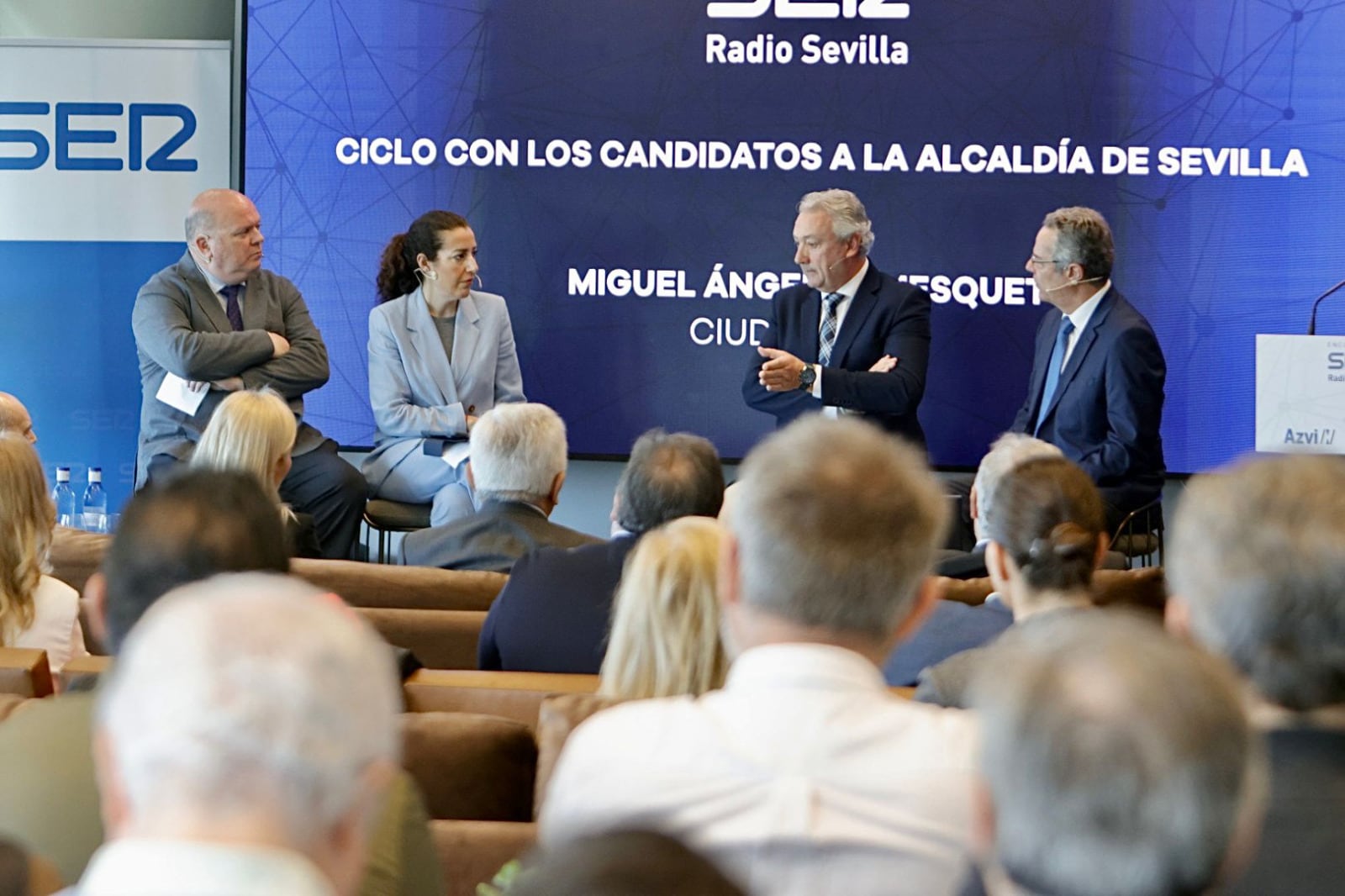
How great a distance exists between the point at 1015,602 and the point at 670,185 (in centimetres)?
404

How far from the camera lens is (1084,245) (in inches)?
219

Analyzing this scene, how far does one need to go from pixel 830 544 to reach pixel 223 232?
4618mm

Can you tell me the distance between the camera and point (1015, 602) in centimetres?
273

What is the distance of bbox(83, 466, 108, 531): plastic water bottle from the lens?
6500mm

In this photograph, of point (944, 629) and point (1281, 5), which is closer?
point (944, 629)

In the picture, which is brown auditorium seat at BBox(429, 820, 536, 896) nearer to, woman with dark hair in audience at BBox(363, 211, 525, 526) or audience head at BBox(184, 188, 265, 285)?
woman with dark hair in audience at BBox(363, 211, 525, 526)

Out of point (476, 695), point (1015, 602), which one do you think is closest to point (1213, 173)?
point (1015, 602)

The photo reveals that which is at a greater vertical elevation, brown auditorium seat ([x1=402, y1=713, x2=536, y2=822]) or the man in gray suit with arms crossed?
the man in gray suit with arms crossed

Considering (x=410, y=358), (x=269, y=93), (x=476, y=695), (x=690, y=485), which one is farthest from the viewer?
(x=269, y=93)

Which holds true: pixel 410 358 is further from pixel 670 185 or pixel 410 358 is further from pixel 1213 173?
pixel 1213 173

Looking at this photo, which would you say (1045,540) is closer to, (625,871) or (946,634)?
(946,634)

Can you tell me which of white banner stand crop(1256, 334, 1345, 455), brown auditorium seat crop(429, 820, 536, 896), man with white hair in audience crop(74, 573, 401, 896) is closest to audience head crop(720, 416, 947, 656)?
brown auditorium seat crop(429, 820, 536, 896)

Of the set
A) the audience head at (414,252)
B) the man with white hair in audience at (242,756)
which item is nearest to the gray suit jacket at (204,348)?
the audience head at (414,252)

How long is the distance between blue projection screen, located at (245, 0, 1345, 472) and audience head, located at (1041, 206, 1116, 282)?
30.3 inches
